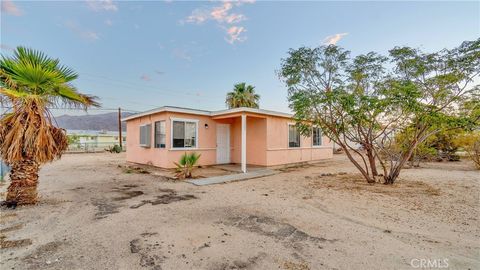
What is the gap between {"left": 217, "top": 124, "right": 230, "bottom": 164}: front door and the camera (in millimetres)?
11227

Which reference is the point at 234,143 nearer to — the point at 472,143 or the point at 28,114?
the point at 28,114

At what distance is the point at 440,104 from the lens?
6.12 metres

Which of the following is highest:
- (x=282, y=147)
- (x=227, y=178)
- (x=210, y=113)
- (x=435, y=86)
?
(x=435, y=86)

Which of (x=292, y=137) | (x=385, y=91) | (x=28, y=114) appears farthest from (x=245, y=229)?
(x=292, y=137)

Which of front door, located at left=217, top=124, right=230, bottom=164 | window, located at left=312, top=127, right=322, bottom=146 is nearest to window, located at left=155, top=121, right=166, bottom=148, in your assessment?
front door, located at left=217, top=124, right=230, bottom=164

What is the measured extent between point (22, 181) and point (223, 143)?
7.88 metres

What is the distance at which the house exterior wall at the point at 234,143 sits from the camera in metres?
9.61

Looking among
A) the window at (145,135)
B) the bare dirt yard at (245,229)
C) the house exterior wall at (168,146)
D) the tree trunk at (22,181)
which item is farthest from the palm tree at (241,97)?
the tree trunk at (22,181)

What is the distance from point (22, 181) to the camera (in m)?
4.50

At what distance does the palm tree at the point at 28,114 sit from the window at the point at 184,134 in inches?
186

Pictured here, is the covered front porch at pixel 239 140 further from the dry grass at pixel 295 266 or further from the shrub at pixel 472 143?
the shrub at pixel 472 143

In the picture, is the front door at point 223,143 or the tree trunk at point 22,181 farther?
the front door at point 223,143

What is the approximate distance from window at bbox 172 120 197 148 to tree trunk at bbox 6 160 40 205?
16.7 ft

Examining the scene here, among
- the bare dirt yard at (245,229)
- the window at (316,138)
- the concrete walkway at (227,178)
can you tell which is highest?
the window at (316,138)
